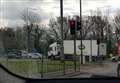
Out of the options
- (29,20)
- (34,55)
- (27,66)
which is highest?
(29,20)

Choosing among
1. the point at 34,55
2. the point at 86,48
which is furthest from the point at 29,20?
the point at 86,48

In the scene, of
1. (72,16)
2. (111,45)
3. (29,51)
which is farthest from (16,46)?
(111,45)

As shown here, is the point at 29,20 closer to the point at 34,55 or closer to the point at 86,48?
the point at 34,55

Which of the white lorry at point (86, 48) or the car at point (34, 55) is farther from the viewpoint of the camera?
the white lorry at point (86, 48)

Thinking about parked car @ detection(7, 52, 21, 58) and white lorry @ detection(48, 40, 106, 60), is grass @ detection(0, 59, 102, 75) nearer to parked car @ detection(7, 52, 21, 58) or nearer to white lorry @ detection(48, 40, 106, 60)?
parked car @ detection(7, 52, 21, 58)

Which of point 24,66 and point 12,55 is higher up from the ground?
point 12,55

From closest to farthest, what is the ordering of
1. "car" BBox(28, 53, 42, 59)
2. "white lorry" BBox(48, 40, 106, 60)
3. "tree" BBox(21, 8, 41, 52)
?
"tree" BBox(21, 8, 41, 52) → "car" BBox(28, 53, 42, 59) → "white lorry" BBox(48, 40, 106, 60)

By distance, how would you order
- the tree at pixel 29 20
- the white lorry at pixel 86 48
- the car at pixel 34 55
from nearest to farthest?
the tree at pixel 29 20, the car at pixel 34 55, the white lorry at pixel 86 48

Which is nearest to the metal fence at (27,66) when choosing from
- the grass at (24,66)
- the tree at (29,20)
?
the grass at (24,66)

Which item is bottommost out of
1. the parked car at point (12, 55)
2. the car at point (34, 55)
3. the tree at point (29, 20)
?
the car at point (34, 55)

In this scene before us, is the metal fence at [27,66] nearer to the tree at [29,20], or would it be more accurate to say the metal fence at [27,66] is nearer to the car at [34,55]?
the car at [34,55]

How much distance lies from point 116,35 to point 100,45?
33 centimetres

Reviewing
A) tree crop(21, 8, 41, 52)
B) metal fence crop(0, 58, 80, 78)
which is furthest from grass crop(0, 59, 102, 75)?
tree crop(21, 8, 41, 52)

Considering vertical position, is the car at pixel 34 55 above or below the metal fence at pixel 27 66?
above
